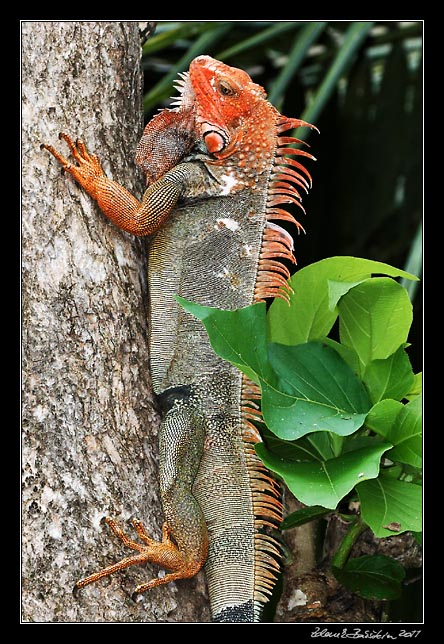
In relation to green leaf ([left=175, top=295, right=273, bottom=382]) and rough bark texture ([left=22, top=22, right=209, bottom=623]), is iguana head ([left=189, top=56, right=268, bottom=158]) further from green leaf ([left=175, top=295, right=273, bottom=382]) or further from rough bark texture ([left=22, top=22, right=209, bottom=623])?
green leaf ([left=175, top=295, right=273, bottom=382])

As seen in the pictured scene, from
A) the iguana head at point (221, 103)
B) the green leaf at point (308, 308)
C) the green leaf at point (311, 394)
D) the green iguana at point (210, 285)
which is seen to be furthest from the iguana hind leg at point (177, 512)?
the iguana head at point (221, 103)

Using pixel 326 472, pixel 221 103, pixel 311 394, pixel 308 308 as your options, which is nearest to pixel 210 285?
pixel 308 308

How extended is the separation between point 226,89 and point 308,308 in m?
0.98

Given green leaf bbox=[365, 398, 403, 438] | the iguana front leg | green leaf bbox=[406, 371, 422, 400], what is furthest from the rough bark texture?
green leaf bbox=[406, 371, 422, 400]

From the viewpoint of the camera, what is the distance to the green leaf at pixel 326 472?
2.54m

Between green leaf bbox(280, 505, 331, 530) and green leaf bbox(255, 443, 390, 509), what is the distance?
0.29 m

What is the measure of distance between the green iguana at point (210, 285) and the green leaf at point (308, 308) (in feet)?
0.29

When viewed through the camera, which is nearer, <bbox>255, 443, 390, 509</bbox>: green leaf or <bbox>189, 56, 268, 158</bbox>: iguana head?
<bbox>255, 443, 390, 509</bbox>: green leaf

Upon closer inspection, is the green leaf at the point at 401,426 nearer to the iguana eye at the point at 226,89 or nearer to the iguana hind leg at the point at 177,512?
the iguana hind leg at the point at 177,512

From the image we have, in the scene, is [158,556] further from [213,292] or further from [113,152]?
[113,152]

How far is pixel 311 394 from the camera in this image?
2.84 m

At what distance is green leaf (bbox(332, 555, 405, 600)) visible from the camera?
10.3 ft

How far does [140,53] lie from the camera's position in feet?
10.7

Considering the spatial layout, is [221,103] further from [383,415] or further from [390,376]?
[383,415]
